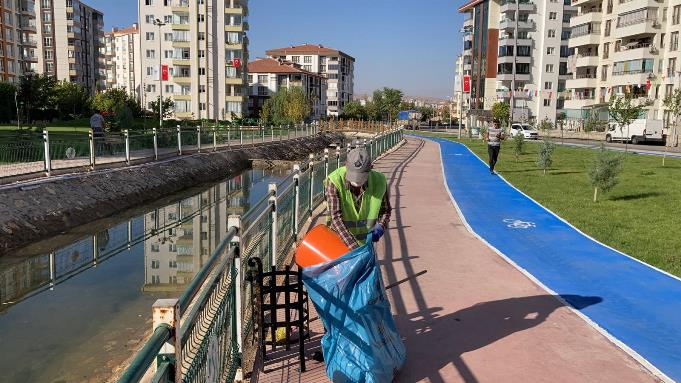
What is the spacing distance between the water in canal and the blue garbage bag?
388 centimetres

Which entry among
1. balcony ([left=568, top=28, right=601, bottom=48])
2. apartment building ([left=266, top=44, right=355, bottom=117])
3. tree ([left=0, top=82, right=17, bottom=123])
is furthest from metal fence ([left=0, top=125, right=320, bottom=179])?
apartment building ([left=266, top=44, right=355, bottom=117])

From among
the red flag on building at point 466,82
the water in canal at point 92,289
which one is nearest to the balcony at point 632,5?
the red flag on building at point 466,82

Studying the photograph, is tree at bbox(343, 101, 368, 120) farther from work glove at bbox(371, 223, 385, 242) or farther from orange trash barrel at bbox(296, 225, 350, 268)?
orange trash barrel at bbox(296, 225, 350, 268)

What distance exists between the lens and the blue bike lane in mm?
5414

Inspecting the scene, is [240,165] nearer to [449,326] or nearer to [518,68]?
[449,326]

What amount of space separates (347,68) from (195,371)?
444ft

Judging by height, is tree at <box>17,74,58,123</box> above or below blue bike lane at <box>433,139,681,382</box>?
above

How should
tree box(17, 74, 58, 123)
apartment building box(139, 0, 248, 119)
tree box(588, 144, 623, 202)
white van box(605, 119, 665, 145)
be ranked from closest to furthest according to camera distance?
1. tree box(588, 144, 623, 202)
2. white van box(605, 119, 665, 145)
3. tree box(17, 74, 58, 123)
4. apartment building box(139, 0, 248, 119)

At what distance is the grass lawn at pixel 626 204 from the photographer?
30.6 ft

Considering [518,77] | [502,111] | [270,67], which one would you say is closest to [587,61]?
[502,111]

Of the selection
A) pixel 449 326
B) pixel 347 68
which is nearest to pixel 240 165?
pixel 449 326

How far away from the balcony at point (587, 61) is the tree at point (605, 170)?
58596 mm

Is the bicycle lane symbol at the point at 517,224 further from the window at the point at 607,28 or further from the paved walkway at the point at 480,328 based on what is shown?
the window at the point at 607,28

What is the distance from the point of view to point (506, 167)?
23141 mm
